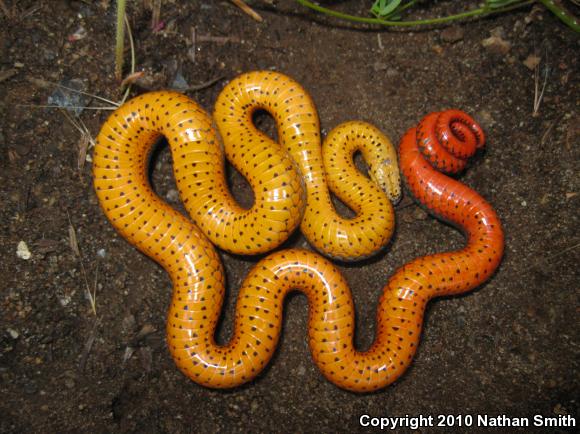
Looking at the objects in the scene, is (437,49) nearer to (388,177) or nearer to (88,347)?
(388,177)

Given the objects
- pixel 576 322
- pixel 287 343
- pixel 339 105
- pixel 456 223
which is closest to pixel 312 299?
pixel 287 343

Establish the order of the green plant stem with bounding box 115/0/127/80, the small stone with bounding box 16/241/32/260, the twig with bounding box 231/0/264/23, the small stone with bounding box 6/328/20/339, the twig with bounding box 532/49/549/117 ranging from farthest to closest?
the twig with bounding box 231/0/264/23 → the twig with bounding box 532/49/549/117 → the small stone with bounding box 16/241/32/260 → the small stone with bounding box 6/328/20/339 → the green plant stem with bounding box 115/0/127/80

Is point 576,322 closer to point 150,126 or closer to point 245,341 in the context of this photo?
point 245,341

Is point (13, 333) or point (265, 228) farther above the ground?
point (265, 228)

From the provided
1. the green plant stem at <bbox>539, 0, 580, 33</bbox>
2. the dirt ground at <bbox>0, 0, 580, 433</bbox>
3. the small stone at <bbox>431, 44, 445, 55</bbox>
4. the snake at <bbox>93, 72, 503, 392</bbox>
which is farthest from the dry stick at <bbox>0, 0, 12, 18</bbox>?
the green plant stem at <bbox>539, 0, 580, 33</bbox>

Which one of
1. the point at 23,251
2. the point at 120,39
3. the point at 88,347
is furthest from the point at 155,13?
the point at 88,347

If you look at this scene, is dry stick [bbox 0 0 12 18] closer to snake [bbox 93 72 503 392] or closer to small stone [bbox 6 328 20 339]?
snake [bbox 93 72 503 392]

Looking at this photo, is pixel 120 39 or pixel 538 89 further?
pixel 538 89

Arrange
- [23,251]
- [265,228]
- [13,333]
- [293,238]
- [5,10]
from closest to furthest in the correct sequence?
[265,228] → [13,333] → [23,251] → [5,10] → [293,238]
